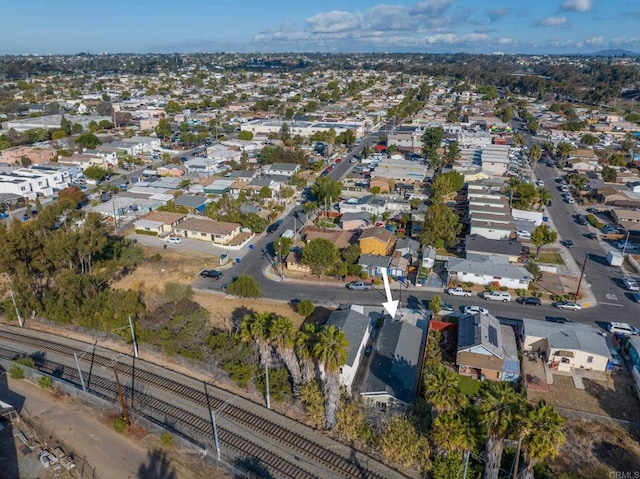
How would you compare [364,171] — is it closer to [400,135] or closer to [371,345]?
[400,135]

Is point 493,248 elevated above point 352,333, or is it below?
below

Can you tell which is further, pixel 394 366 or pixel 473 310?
pixel 473 310

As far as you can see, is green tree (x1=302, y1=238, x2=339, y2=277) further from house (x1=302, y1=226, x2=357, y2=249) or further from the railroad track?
the railroad track

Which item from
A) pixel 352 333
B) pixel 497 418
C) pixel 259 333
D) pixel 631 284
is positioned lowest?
pixel 631 284

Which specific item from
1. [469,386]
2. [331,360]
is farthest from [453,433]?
[469,386]

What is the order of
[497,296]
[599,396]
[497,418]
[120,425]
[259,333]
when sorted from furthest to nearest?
[497,296] < [599,396] < [259,333] < [120,425] < [497,418]

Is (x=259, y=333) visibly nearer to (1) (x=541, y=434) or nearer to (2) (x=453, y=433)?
(2) (x=453, y=433)

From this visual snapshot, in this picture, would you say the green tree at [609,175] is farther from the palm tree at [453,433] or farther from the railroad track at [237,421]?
the railroad track at [237,421]

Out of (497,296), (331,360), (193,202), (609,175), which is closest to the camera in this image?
(331,360)
